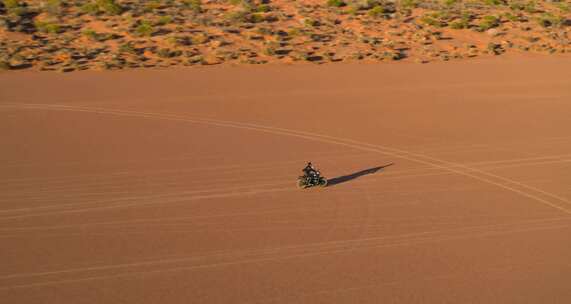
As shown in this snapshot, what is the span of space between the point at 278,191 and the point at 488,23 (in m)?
20.4

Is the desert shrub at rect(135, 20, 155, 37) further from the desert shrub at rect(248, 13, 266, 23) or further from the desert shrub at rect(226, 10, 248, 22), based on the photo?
the desert shrub at rect(248, 13, 266, 23)

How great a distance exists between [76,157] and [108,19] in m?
14.5

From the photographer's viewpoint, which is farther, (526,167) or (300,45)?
(300,45)

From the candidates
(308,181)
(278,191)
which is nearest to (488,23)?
(308,181)

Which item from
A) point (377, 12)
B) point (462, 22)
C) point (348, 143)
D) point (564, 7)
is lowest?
point (564, 7)

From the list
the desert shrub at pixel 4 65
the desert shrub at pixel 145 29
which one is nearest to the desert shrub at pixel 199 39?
the desert shrub at pixel 145 29

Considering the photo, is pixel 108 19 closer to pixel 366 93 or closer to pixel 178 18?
pixel 178 18

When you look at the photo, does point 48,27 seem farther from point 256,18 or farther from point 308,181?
point 308,181

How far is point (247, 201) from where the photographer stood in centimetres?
1184

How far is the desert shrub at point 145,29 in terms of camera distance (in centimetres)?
2548

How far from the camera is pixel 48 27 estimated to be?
83.9ft

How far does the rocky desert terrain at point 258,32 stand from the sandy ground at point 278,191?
234 centimetres

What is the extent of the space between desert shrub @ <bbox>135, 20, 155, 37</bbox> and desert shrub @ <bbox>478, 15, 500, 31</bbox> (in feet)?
44.8

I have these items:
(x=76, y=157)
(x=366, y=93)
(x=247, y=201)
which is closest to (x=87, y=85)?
(x=76, y=157)
